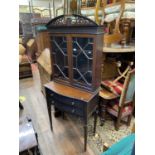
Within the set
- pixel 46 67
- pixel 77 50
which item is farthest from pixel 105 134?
pixel 46 67

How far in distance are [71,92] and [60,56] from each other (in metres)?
0.49

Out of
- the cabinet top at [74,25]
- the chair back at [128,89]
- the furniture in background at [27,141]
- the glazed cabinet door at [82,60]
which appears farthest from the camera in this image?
the chair back at [128,89]

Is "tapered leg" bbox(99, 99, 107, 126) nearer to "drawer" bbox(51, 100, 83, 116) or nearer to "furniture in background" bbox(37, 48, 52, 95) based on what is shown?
"drawer" bbox(51, 100, 83, 116)

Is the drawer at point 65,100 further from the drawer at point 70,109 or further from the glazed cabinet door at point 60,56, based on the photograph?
the glazed cabinet door at point 60,56

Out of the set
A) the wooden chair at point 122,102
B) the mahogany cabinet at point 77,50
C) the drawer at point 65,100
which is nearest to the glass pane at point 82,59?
the mahogany cabinet at point 77,50

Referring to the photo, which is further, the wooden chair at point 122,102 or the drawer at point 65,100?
the wooden chair at point 122,102

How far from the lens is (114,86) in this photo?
77.9 inches

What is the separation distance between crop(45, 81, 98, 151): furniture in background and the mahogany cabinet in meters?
0.09

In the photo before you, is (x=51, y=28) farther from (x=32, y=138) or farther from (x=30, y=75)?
(x=30, y=75)

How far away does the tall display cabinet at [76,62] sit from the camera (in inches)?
58.4

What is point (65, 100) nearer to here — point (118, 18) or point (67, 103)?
point (67, 103)

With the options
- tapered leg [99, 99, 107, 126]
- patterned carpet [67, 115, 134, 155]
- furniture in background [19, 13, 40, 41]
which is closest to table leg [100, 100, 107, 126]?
tapered leg [99, 99, 107, 126]

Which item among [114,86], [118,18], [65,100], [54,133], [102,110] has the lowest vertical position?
[54,133]
